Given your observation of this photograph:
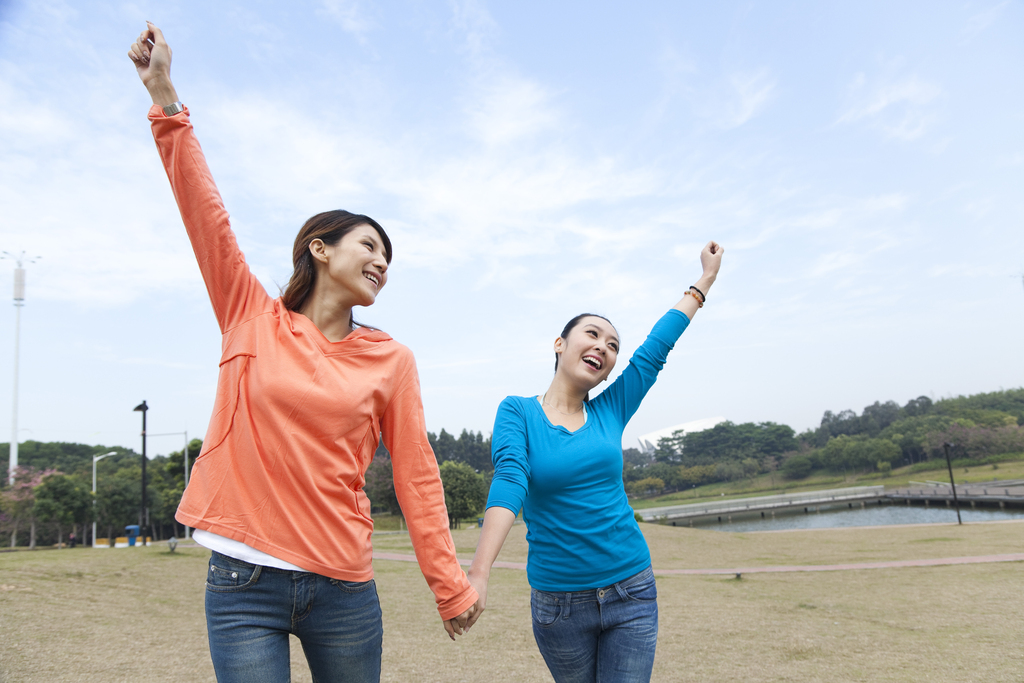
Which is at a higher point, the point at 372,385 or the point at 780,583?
the point at 372,385

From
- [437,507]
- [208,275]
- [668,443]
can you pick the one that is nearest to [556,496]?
[437,507]

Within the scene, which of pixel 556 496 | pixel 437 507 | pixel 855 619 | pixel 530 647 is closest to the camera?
pixel 437 507

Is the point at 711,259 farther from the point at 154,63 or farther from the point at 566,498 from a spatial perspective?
the point at 154,63

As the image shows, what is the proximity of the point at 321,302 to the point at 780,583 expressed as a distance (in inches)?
516

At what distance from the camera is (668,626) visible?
8.37 meters

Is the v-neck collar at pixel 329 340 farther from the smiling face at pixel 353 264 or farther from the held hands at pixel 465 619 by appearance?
the held hands at pixel 465 619

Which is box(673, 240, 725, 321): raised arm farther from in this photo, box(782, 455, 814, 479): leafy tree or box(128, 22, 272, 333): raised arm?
box(782, 455, 814, 479): leafy tree

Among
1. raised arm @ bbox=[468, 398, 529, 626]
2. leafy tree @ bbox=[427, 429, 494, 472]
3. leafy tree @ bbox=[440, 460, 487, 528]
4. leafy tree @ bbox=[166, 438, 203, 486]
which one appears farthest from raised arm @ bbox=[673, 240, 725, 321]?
leafy tree @ bbox=[427, 429, 494, 472]

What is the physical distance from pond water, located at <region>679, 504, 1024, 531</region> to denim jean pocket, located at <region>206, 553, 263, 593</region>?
124 ft

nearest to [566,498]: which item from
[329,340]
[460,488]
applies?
[329,340]

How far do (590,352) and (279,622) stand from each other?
4.75ft

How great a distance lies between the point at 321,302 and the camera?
1930mm

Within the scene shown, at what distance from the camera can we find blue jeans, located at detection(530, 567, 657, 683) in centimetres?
214

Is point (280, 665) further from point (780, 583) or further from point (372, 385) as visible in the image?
point (780, 583)
